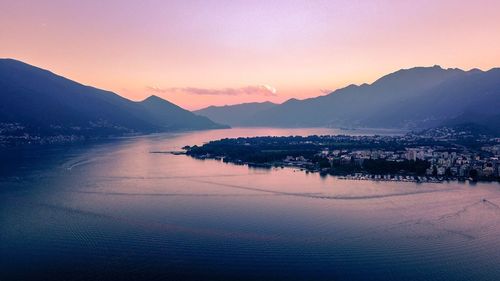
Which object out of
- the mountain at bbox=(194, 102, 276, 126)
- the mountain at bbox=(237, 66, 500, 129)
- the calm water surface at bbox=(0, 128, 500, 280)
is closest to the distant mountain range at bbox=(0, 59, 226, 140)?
the calm water surface at bbox=(0, 128, 500, 280)

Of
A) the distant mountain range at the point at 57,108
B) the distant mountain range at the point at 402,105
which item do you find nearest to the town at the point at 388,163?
→ the distant mountain range at the point at 402,105

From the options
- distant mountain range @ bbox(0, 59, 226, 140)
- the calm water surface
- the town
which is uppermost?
distant mountain range @ bbox(0, 59, 226, 140)

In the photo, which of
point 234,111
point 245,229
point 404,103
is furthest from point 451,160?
point 234,111

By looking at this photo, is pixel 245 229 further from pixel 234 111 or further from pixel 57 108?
pixel 234 111

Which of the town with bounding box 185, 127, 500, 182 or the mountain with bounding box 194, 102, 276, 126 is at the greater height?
the mountain with bounding box 194, 102, 276, 126

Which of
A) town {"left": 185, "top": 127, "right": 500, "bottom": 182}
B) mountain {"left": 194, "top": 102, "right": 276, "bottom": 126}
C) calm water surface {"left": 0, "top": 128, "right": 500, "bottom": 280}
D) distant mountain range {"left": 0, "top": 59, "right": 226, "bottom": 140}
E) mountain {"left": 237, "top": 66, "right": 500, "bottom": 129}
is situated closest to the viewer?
calm water surface {"left": 0, "top": 128, "right": 500, "bottom": 280}

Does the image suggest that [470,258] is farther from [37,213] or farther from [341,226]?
[37,213]

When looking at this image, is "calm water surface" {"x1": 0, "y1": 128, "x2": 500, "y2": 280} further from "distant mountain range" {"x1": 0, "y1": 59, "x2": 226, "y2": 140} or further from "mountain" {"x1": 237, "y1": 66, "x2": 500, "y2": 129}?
"mountain" {"x1": 237, "y1": 66, "x2": 500, "y2": 129}
